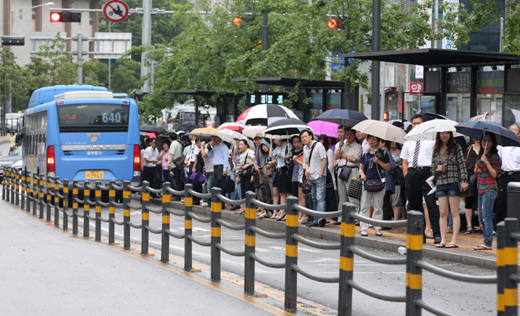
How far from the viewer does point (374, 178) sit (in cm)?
1573

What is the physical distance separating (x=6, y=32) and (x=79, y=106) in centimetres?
8510

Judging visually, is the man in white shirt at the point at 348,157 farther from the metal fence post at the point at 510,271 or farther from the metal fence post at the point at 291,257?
the metal fence post at the point at 510,271

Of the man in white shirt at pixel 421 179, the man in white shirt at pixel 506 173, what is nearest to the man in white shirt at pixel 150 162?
the man in white shirt at pixel 421 179

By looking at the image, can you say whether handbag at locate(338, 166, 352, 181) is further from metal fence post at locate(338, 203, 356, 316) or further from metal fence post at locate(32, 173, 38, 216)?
metal fence post at locate(32, 173, 38, 216)

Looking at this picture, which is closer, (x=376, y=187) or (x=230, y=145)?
(x=376, y=187)

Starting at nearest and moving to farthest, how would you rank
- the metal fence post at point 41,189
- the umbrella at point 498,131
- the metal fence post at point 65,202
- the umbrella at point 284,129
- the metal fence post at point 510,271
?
the metal fence post at point 510,271, the umbrella at point 498,131, the umbrella at point 284,129, the metal fence post at point 65,202, the metal fence post at point 41,189

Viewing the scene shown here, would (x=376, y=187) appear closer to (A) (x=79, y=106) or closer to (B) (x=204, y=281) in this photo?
(B) (x=204, y=281)

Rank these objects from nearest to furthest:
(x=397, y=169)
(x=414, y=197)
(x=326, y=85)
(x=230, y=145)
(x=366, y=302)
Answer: (x=366, y=302) → (x=414, y=197) → (x=397, y=169) → (x=230, y=145) → (x=326, y=85)

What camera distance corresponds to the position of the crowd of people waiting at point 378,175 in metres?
14.1

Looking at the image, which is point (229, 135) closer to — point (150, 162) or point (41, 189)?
point (41, 189)

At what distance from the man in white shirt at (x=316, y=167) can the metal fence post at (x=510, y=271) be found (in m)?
11.2

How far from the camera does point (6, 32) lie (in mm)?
109062

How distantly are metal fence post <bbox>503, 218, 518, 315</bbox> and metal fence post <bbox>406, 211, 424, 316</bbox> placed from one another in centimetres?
105

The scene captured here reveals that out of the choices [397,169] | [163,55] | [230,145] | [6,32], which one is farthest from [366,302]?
[6,32]
